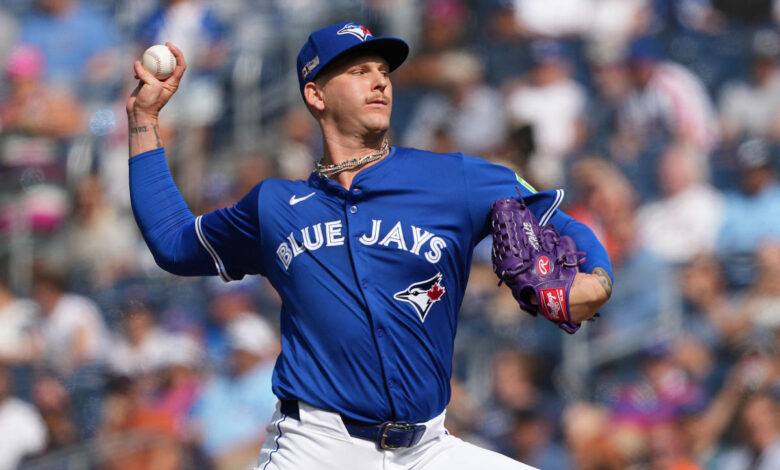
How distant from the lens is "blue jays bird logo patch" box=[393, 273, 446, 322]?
10.5ft

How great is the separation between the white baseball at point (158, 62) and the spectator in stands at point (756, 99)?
499cm

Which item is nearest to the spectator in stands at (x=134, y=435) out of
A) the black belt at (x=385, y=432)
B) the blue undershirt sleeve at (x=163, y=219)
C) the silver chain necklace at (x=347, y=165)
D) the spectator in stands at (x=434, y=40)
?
the spectator in stands at (x=434, y=40)

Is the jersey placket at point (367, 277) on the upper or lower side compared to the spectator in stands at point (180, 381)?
upper

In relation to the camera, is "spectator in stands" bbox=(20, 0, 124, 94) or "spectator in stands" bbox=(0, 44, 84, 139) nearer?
"spectator in stands" bbox=(0, 44, 84, 139)

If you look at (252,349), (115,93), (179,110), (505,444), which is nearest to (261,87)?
(179,110)

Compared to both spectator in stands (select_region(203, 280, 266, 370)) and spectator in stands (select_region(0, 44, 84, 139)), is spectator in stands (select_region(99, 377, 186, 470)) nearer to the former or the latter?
spectator in stands (select_region(203, 280, 266, 370))

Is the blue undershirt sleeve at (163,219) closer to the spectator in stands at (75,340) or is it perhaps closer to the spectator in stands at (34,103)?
the spectator in stands at (75,340)

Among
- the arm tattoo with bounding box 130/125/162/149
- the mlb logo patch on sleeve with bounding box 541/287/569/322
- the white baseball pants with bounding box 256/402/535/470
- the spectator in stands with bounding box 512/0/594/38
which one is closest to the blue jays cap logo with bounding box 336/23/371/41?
the arm tattoo with bounding box 130/125/162/149

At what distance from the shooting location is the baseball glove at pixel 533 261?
118 inches

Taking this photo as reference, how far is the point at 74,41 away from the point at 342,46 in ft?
22.9

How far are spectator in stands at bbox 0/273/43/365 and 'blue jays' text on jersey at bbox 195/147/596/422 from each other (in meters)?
5.06

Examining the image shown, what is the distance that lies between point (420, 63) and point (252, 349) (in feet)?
9.87

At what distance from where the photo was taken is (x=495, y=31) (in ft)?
28.9

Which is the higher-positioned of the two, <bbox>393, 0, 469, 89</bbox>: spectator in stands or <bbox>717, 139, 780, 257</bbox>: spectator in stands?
<bbox>393, 0, 469, 89</bbox>: spectator in stands
